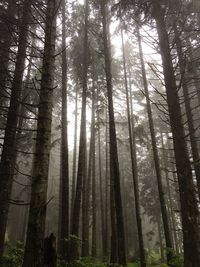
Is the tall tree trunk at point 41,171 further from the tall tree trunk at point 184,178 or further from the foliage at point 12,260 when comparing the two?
the foliage at point 12,260

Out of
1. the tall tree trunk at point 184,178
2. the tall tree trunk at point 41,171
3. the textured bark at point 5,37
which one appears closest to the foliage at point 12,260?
the tall tree trunk at point 41,171

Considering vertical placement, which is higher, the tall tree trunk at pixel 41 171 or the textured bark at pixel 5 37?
the textured bark at pixel 5 37

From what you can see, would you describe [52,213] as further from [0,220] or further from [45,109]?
[45,109]

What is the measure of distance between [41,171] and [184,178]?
9.70 ft

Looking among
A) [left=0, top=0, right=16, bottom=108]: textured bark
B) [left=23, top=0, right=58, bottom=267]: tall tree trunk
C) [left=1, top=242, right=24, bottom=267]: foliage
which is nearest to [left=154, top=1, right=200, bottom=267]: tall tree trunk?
[left=23, top=0, right=58, bottom=267]: tall tree trunk

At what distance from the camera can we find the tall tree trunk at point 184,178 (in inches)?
209

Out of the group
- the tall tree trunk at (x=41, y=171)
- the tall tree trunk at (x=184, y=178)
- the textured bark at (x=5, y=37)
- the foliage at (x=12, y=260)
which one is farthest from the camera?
the foliage at (x=12, y=260)

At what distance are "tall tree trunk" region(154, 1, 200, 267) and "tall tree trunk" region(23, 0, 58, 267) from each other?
2745 millimetres

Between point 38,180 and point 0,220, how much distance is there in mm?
3792

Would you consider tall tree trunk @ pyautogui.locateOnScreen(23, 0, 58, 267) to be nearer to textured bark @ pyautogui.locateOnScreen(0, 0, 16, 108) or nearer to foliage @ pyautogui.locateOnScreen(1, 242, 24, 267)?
textured bark @ pyautogui.locateOnScreen(0, 0, 16, 108)

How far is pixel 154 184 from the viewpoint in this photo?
2634 centimetres

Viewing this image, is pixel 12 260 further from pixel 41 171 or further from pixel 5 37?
pixel 5 37

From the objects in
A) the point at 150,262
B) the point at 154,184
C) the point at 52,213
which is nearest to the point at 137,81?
the point at 154,184

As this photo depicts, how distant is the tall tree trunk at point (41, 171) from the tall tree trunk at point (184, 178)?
9.01 ft
